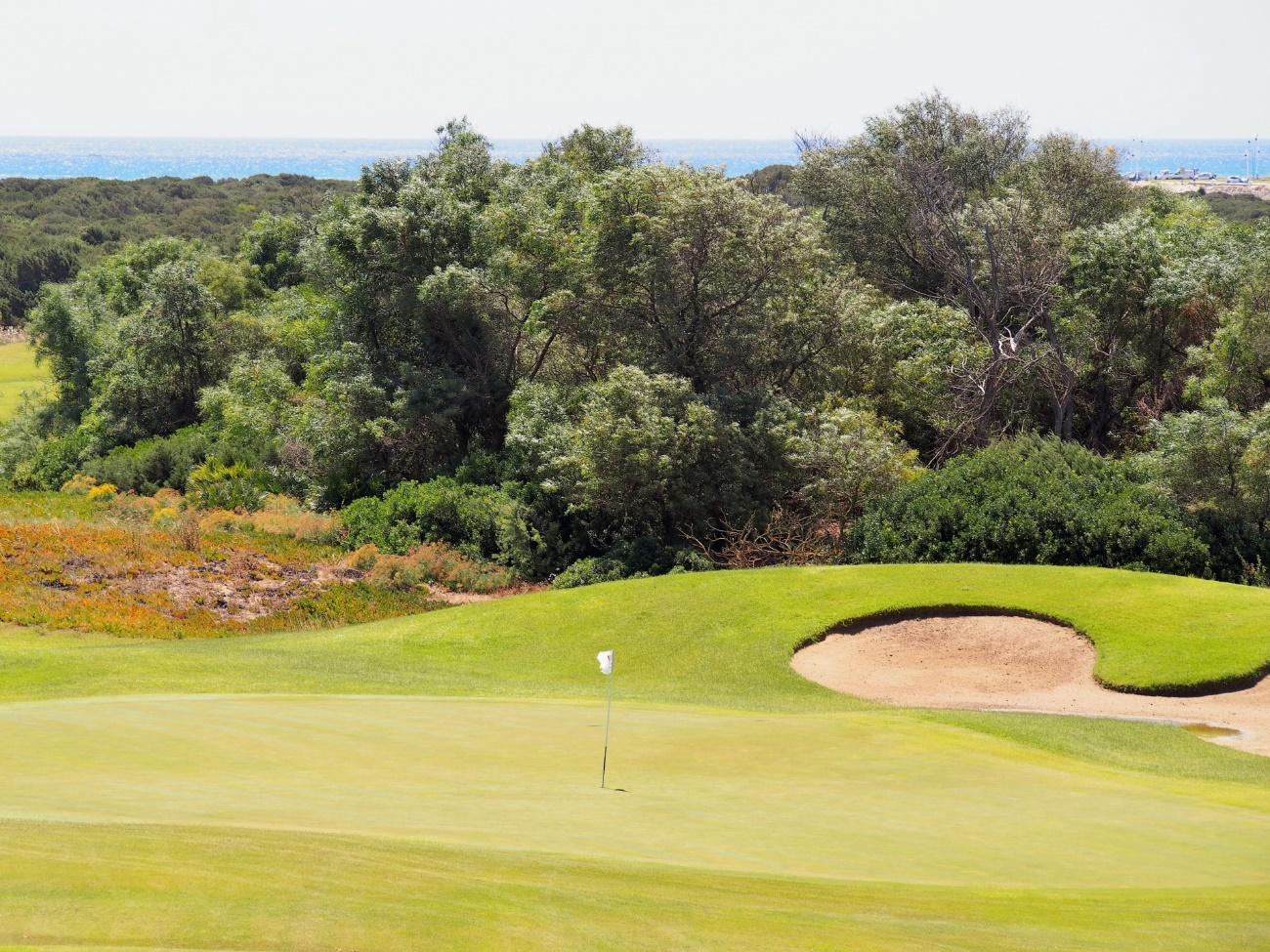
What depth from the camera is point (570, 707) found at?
15.3 m

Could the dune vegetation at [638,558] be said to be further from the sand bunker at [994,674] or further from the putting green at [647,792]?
the sand bunker at [994,674]

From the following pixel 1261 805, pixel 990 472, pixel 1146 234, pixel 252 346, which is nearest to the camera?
pixel 1261 805

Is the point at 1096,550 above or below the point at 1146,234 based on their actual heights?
below

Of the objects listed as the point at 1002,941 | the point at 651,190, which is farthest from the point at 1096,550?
the point at 1002,941

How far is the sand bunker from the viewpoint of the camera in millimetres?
18953

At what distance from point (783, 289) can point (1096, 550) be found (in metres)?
12.9

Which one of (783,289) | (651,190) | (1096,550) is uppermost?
(651,190)

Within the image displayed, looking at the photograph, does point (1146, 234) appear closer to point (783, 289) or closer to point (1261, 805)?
point (783, 289)

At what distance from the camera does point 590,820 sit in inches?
345

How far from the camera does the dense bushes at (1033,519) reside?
25.7m

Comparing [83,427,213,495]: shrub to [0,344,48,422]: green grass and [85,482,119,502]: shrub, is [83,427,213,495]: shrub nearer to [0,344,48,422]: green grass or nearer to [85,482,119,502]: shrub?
[85,482,119,502]: shrub

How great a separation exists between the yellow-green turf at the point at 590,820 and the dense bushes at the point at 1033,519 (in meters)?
5.98

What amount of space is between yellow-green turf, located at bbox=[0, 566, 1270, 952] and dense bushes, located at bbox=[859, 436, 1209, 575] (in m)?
5.98

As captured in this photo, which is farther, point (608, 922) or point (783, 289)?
point (783, 289)
